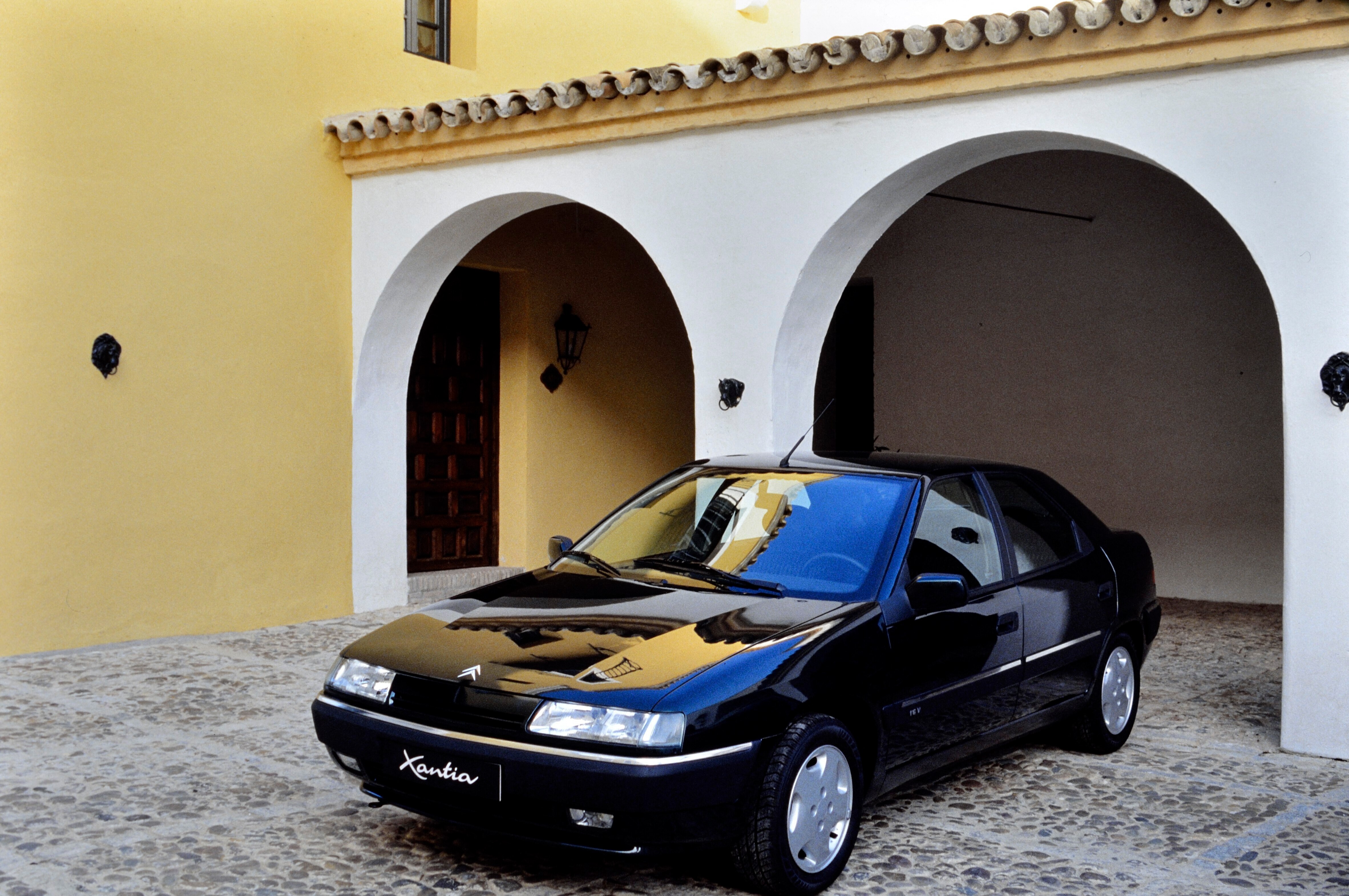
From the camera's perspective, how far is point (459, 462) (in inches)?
454

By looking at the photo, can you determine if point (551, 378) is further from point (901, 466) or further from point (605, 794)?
point (605, 794)

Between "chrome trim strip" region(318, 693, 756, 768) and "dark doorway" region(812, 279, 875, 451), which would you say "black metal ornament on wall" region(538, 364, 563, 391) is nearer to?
"dark doorway" region(812, 279, 875, 451)

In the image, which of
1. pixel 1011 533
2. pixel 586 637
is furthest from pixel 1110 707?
pixel 586 637

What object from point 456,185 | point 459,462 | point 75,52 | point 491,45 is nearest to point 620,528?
point 456,185

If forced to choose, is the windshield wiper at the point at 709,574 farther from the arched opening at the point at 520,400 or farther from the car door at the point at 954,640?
the arched opening at the point at 520,400

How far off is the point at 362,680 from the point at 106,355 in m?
4.96

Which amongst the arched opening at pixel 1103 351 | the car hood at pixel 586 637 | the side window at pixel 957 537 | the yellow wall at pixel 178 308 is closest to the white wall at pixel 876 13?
the arched opening at pixel 1103 351

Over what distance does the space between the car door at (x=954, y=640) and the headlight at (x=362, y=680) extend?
1659 mm

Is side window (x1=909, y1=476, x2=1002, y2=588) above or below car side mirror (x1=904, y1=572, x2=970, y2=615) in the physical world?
above

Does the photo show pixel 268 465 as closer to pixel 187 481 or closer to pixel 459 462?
pixel 187 481

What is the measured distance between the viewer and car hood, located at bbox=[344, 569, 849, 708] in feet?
13.0

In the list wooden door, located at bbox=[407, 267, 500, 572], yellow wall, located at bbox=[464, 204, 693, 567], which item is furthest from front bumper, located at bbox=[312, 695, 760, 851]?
yellow wall, located at bbox=[464, 204, 693, 567]

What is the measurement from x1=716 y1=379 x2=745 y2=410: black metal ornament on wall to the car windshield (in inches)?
97.0

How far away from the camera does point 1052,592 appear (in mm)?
5398
